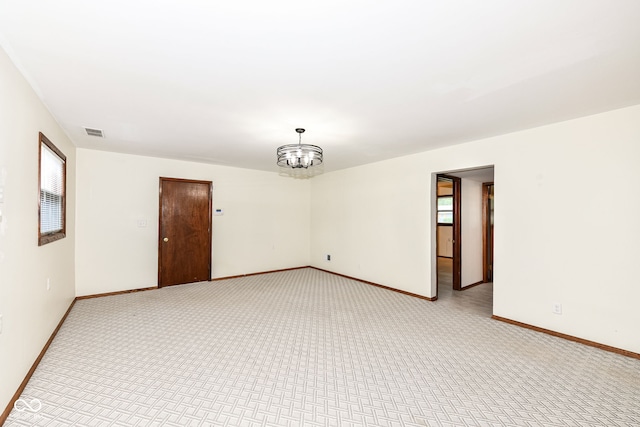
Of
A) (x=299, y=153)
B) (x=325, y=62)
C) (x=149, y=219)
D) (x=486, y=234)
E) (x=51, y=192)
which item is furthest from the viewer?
(x=486, y=234)

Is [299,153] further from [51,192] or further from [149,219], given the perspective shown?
[149,219]

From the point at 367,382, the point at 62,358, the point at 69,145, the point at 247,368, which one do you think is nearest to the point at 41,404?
the point at 62,358

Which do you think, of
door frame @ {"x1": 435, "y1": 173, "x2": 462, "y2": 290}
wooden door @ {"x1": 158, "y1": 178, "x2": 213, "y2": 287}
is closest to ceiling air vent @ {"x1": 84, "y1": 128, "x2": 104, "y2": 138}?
wooden door @ {"x1": 158, "y1": 178, "x2": 213, "y2": 287}

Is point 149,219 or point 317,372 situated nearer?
point 317,372

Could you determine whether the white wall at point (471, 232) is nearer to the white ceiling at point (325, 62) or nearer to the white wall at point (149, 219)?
the white ceiling at point (325, 62)

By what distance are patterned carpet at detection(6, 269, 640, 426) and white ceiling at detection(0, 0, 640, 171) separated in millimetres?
2359

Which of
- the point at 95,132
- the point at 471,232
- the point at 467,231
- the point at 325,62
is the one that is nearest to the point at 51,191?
the point at 95,132

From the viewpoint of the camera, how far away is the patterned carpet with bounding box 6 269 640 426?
195 cm

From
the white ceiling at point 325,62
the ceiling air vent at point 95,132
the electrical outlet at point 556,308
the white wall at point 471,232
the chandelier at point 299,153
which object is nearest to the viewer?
the white ceiling at point 325,62

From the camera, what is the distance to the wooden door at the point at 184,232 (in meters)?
5.17

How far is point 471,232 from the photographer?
5.54 m

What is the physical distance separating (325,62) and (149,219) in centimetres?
445

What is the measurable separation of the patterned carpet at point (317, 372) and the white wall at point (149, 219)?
0.90 metres

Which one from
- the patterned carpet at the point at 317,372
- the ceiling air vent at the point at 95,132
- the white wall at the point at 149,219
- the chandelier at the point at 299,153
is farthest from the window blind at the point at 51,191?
the chandelier at the point at 299,153
